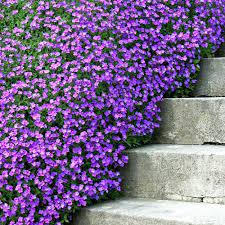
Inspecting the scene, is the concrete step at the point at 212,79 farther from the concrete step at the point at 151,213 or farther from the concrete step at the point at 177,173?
the concrete step at the point at 151,213

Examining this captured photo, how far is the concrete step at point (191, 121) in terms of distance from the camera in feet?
9.93

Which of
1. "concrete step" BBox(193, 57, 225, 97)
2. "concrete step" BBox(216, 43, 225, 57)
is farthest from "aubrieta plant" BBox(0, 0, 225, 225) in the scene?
"concrete step" BBox(216, 43, 225, 57)

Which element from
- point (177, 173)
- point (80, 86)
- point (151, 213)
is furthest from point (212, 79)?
point (151, 213)

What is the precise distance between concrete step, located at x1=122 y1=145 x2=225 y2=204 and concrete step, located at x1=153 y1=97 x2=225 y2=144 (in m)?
0.09

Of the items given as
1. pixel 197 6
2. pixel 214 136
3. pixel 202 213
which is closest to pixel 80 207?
pixel 202 213

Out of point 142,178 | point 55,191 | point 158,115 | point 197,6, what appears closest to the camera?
point 55,191

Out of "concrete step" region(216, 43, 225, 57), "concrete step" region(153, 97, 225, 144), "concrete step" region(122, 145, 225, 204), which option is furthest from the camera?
"concrete step" region(216, 43, 225, 57)

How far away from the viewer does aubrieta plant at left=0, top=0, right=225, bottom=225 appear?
262 centimetres

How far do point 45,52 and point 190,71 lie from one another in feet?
3.05

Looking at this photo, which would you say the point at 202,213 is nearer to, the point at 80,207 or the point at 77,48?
the point at 80,207

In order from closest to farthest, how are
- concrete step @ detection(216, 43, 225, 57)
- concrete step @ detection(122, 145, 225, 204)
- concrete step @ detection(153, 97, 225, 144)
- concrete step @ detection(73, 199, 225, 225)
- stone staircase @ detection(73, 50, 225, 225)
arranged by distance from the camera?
concrete step @ detection(73, 199, 225, 225)
stone staircase @ detection(73, 50, 225, 225)
concrete step @ detection(122, 145, 225, 204)
concrete step @ detection(153, 97, 225, 144)
concrete step @ detection(216, 43, 225, 57)

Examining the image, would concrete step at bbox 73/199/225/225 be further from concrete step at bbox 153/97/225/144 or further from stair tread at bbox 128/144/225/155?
concrete step at bbox 153/97/225/144

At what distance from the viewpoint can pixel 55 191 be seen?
2.67 metres

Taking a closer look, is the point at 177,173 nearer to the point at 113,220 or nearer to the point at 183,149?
the point at 183,149
